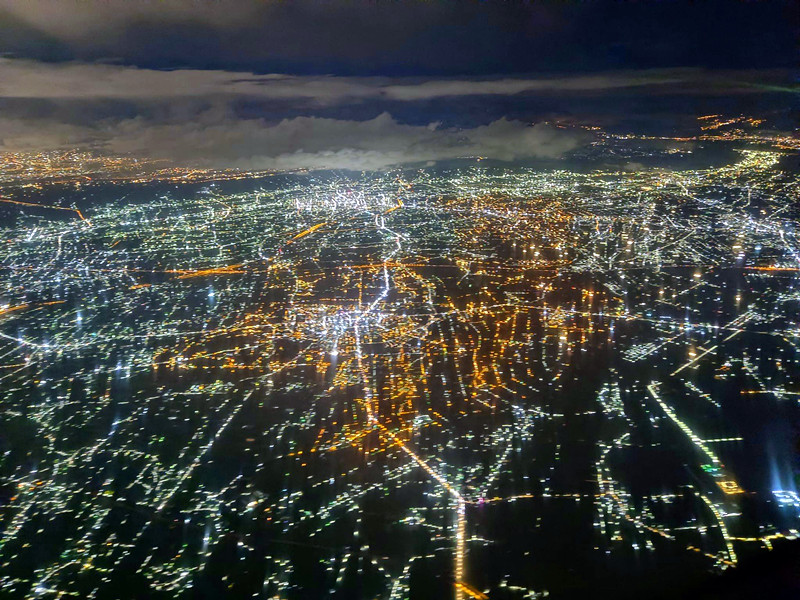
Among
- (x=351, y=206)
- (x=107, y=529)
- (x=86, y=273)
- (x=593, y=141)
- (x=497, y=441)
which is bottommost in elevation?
(x=107, y=529)

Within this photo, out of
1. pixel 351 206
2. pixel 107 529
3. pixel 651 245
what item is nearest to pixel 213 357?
pixel 107 529

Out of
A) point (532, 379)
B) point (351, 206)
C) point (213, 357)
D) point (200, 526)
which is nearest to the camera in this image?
point (200, 526)

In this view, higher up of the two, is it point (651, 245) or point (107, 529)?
point (651, 245)

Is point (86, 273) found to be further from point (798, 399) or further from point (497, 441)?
point (798, 399)

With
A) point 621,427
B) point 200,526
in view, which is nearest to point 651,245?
point 621,427

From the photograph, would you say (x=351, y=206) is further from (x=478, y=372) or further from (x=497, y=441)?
(x=497, y=441)

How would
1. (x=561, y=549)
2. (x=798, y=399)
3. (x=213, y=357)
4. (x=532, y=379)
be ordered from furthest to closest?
(x=213, y=357)
(x=532, y=379)
(x=798, y=399)
(x=561, y=549)

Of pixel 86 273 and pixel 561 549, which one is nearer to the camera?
pixel 561 549

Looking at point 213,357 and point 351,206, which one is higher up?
point 351,206

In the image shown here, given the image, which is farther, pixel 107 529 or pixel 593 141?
pixel 593 141
